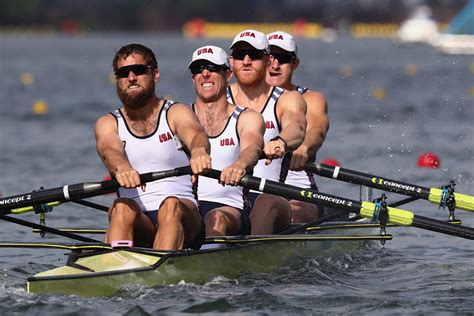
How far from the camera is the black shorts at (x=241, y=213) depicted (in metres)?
10.1

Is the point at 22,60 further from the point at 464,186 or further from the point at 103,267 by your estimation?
the point at 103,267

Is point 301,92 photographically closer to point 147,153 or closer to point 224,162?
point 224,162

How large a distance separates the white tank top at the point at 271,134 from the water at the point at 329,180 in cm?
91

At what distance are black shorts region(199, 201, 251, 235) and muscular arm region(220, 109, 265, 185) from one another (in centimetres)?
55

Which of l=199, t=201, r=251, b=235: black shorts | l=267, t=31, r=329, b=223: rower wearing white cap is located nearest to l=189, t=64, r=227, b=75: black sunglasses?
l=199, t=201, r=251, b=235: black shorts

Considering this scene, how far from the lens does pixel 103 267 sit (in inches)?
349

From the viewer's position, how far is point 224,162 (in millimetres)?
10188

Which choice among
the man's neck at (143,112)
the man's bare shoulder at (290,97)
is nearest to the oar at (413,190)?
the man's bare shoulder at (290,97)

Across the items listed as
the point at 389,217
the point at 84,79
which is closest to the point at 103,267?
the point at 389,217

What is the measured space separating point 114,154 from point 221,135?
1132 millimetres

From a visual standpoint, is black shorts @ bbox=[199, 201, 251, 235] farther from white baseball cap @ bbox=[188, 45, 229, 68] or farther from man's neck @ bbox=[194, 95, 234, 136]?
white baseball cap @ bbox=[188, 45, 229, 68]

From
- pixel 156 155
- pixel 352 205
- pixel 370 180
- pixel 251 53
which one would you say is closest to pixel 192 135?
pixel 156 155

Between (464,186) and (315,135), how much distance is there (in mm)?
4896

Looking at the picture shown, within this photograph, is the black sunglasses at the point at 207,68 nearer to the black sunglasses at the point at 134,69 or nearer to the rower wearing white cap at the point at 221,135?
the rower wearing white cap at the point at 221,135
